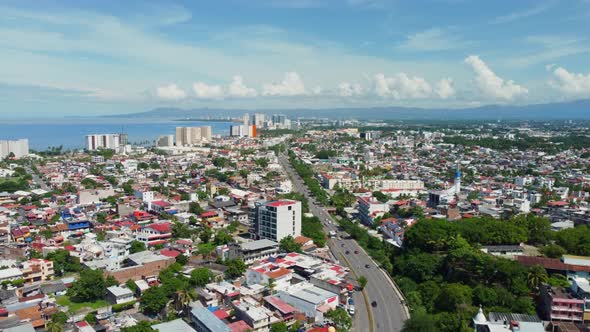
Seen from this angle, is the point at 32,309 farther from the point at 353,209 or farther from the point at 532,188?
the point at 532,188

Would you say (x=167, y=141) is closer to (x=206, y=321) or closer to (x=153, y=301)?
(x=153, y=301)

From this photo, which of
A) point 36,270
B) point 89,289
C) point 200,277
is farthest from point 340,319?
point 36,270

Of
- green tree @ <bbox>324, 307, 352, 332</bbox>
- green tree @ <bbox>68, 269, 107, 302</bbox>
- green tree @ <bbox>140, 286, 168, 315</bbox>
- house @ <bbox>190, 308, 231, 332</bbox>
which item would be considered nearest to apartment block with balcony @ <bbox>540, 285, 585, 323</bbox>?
green tree @ <bbox>324, 307, 352, 332</bbox>

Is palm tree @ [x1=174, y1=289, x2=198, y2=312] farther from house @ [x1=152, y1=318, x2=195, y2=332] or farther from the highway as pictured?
the highway

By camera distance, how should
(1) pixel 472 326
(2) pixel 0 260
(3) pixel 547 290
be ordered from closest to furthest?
(1) pixel 472 326 < (3) pixel 547 290 < (2) pixel 0 260

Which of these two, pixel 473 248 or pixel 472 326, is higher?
pixel 473 248

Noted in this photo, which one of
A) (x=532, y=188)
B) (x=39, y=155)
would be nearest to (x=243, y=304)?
(x=532, y=188)

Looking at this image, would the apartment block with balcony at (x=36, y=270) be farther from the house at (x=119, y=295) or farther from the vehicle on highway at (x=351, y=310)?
the vehicle on highway at (x=351, y=310)

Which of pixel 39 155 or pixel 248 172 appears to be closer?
pixel 248 172
